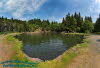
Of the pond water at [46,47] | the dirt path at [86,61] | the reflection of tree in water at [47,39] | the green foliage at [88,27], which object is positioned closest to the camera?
the dirt path at [86,61]

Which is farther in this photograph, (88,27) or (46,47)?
(88,27)

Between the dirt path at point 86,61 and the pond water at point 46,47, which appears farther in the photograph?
the pond water at point 46,47

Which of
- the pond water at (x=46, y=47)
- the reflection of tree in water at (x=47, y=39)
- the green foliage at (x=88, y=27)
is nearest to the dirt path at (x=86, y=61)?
the pond water at (x=46, y=47)

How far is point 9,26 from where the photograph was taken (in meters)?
126

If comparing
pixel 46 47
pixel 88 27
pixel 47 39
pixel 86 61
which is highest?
pixel 88 27

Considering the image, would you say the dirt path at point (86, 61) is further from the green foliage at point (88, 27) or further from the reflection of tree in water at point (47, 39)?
the green foliage at point (88, 27)

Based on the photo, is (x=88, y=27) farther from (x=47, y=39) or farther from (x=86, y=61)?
(x=86, y=61)

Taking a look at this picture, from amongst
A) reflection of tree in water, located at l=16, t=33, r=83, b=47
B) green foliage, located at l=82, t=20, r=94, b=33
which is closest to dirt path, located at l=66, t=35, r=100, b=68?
reflection of tree in water, located at l=16, t=33, r=83, b=47

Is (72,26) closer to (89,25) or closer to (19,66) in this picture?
(89,25)

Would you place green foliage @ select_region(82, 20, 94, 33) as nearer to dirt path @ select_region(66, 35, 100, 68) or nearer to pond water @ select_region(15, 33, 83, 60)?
pond water @ select_region(15, 33, 83, 60)

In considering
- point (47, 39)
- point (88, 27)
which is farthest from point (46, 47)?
point (88, 27)

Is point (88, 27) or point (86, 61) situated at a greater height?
point (88, 27)

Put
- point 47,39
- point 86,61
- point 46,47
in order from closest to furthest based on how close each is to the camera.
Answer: point 86,61 → point 46,47 → point 47,39

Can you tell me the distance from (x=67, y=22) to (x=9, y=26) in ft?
219
